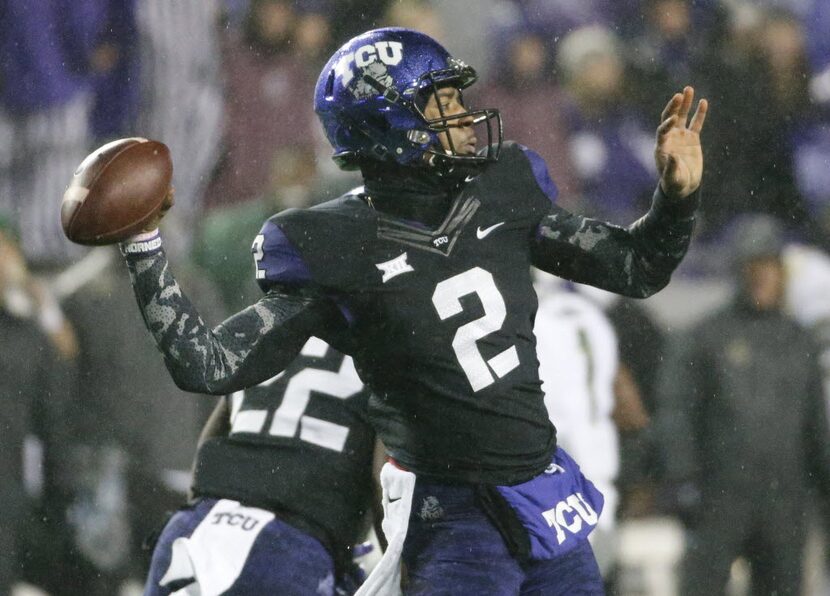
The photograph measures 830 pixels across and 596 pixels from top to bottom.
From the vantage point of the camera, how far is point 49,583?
4703 mm

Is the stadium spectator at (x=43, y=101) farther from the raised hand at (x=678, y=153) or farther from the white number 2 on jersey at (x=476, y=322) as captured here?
the raised hand at (x=678, y=153)

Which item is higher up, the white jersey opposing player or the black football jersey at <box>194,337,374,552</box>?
the black football jersey at <box>194,337,374,552</box>

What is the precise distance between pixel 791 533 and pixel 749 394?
17.5 inches

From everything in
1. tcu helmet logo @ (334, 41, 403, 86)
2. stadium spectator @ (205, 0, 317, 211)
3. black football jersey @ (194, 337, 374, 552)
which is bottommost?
black football jersey @ (194, 337, 374, 552)

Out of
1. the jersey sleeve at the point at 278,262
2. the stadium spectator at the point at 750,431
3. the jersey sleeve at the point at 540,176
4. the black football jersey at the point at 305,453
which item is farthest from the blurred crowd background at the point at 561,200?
the jersey sleeve at the point at 278,262

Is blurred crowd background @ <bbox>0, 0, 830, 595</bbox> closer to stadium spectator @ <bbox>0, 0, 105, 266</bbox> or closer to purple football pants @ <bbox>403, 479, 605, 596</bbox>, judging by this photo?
stadium spectator @ <bbox>0, 0, 105, 266</bbox>

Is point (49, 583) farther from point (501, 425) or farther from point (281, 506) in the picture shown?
point (501, 425)

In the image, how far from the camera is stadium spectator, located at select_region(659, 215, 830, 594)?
4074 millimetres

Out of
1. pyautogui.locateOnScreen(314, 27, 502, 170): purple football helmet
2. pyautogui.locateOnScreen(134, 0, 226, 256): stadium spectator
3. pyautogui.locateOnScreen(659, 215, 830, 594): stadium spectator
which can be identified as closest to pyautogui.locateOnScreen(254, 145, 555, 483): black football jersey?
pyautogui.locateOnScreen(314, 27, 502, 170): purple football helmet

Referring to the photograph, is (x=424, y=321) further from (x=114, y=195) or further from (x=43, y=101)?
(x=43, y=101)

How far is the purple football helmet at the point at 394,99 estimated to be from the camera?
7.53 feet

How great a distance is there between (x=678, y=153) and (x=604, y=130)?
2.18m

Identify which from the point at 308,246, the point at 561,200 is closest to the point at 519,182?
the point at 308,246

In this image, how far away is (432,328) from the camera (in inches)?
86.4
